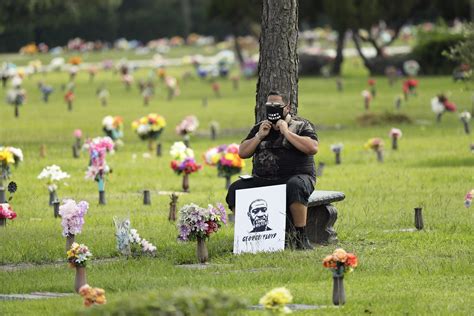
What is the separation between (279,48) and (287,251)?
2751 mm

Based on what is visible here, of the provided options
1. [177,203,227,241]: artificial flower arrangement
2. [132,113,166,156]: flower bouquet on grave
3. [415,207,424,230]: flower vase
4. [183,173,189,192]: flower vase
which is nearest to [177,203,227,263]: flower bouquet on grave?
[177,203,227,241]: artificial flower arrangement

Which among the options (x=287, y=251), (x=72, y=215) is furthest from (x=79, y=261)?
(x=287, y=251)

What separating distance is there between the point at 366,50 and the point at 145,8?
2319 centimetres

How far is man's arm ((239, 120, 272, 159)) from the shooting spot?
15.6m

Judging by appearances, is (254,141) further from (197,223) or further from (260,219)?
(197,223)

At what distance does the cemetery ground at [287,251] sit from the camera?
13.0 m

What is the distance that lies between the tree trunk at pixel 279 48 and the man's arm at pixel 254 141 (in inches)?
49.3

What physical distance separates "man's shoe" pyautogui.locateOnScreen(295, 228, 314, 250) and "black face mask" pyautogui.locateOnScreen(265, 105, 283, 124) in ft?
4.02

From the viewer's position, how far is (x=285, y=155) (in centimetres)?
1566

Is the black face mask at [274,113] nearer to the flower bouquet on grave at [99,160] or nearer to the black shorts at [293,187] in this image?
the black shorts at [293,187]

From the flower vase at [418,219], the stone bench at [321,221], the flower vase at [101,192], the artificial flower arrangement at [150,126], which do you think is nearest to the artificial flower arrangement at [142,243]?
the stone bench at [321,221]

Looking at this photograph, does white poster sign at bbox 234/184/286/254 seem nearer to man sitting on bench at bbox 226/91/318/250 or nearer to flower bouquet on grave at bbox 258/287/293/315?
man sitting on bench at bbox 226/91/318/250

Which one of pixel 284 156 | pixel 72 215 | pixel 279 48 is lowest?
pixel 72 215

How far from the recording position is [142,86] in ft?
207
